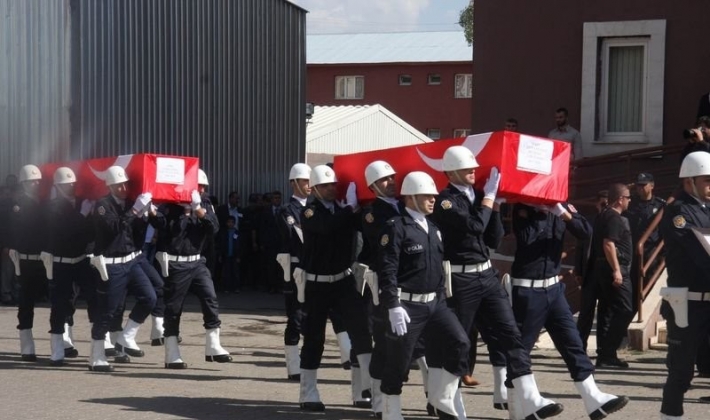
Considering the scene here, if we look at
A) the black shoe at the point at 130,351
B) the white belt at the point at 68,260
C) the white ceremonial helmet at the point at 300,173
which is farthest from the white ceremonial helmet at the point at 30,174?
the white ceremonial helmet at the point at 300,173

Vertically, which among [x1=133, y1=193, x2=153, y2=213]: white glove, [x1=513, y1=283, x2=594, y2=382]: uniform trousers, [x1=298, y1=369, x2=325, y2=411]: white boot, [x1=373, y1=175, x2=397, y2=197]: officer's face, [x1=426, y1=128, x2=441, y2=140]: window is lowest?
[x1=298, y1=369, x2=325, y2=411]: white boot

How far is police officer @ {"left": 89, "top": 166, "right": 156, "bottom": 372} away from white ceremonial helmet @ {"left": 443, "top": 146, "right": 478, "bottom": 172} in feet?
14.1

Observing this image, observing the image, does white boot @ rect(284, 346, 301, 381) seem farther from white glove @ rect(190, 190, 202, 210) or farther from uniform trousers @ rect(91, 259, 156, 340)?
uniform trousers @ rect(91, 259, 156, 340)

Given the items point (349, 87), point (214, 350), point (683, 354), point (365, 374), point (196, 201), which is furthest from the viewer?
point (349, 87)

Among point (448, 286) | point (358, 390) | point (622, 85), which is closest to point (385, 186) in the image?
point (448, 286)

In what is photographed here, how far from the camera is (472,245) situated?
1009 cm

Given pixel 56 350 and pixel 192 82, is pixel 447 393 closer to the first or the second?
pixel 56 350

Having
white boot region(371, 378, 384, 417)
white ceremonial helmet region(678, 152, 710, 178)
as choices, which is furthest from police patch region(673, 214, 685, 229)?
white boot region(371, 378, 384, 417)

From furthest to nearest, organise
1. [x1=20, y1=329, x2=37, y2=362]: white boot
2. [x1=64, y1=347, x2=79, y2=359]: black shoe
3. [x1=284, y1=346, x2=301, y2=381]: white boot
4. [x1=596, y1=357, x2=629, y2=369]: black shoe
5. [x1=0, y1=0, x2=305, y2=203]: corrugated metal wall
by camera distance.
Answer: [x1=0, y1=0, x2=305, y2=203]: corrugated metal wall → [x1=64, y1=347, x2=79, y2=359]: black shoe → [x1=20, y1=329, x2=37, y2=362]: white boot → [x1=596, y1=357, x2=629, y2=369]: black shoe → [x1=284, y1=346, x2=301, y2=381]: white boot

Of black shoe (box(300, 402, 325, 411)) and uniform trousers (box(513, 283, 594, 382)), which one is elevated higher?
uniform trousers (box(513, 283, 594, 382))

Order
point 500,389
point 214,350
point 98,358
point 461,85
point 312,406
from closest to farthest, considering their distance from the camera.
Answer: point 500,389 < point 312,406 < point 98,358 < point 214,350 < point 461,85

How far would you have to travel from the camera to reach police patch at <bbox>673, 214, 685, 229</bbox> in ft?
29.8

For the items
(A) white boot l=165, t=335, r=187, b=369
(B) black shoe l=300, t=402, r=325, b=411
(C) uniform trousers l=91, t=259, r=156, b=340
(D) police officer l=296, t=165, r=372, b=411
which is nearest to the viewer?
(B) black shoe l=300, t=402, r=325, b=411

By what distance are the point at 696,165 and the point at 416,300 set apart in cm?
232
